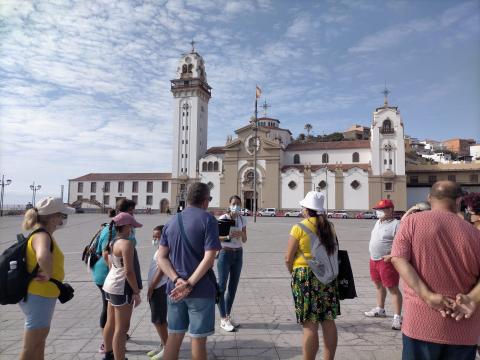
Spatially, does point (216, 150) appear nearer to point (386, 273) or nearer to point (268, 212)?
point (268, 212)

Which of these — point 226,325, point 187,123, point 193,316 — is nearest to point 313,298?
point 193,316

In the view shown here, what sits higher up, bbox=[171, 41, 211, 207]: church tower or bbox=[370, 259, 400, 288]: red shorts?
bbox=[171, 41, 211, 207]: church tower

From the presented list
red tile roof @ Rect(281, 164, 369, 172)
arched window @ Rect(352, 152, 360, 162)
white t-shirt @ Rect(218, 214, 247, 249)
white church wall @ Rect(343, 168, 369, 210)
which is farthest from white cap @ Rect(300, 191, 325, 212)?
arched window @ Rect(352, 152, 360, 162)

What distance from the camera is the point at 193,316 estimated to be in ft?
10.3

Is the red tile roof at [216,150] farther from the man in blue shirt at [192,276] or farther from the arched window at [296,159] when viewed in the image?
the man in blue shirt at [192,276]

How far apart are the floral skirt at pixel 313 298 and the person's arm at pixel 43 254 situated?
89.6 inches

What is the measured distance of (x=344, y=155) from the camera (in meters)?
56.3

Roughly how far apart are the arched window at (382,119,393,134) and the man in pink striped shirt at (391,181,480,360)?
54.0 m

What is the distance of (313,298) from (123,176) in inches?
2632

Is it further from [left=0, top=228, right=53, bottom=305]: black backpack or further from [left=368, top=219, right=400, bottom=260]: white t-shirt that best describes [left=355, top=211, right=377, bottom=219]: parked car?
[left=0, top=228, right=53, bottom=305]: black backpack

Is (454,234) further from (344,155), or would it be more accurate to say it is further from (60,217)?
(344,155)

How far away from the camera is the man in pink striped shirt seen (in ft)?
7.95

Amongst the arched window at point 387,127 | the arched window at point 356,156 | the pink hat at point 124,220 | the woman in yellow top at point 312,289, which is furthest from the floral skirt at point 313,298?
the arched window at point 356,156

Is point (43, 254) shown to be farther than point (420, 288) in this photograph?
Yes
